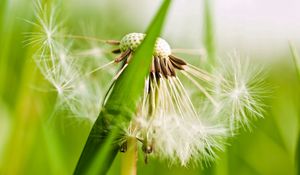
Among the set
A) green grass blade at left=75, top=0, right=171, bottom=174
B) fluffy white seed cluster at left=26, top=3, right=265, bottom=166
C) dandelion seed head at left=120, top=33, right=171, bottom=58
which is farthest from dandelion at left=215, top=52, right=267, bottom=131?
green grass blade at left=75, top=0, right=171, bottom=174

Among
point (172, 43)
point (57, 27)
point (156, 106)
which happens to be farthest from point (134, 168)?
point (172, 43)

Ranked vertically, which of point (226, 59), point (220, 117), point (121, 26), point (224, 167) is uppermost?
point (121, 26)

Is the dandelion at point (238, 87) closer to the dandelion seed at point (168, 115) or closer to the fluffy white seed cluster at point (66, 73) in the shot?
the dandelion seed at point (168, 115)

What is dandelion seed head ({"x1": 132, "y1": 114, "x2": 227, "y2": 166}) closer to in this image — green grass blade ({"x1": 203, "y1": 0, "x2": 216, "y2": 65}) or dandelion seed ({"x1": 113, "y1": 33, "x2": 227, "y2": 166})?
dandelion seed ({"x1": 113, "y1": 33, "x2": 227, "y2": 166})

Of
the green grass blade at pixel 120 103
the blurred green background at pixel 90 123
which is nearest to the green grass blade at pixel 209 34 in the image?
the blurred green background at pixel 90 123

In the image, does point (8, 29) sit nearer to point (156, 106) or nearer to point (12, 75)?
point (156, 106)

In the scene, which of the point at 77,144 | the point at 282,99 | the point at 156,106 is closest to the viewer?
the point at 156,106

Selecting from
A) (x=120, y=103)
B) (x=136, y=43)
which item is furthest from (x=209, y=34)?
(x=120, y=103)
